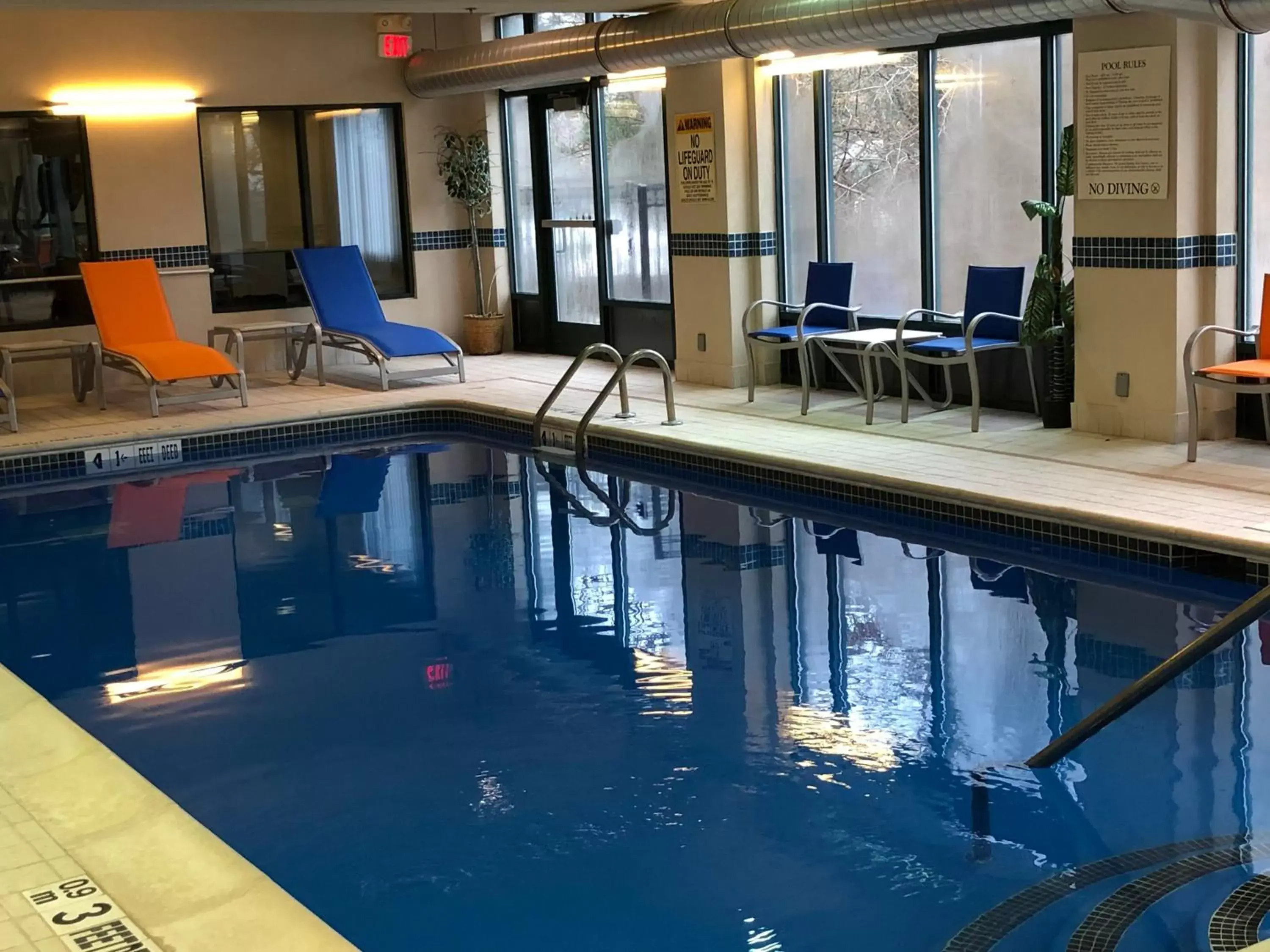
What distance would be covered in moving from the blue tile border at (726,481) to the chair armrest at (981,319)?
3.86 feet

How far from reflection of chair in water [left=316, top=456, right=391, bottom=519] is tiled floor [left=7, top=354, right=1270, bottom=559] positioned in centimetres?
78

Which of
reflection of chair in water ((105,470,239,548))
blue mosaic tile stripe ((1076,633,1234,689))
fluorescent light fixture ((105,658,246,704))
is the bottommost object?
blue mosaic tile stripe ((1076,633,1234,689))

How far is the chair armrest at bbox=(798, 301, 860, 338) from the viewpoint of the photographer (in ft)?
31.5

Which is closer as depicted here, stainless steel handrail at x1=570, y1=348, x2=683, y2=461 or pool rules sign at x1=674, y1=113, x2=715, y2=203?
stainless steel handrail at x1=570, y1=348, x2=683, y2=461

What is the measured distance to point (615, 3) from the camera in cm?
993

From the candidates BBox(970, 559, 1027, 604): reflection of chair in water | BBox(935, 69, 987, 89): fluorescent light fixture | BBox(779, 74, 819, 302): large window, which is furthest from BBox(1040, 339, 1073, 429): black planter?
BBox(779, 74, 819, 302): large window

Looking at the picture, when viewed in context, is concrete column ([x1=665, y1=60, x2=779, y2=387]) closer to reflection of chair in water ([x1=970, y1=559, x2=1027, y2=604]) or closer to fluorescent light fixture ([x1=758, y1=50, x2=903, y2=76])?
fluorescent light fixture ([x1=758, y1=50, x2=903, y2=76])

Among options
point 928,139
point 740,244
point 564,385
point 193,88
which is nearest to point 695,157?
point 740,244

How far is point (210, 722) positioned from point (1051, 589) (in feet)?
11.1

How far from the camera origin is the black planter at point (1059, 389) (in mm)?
8594

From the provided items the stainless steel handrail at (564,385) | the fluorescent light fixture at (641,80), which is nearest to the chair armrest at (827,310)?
the stainless steel handrail at (564,385)

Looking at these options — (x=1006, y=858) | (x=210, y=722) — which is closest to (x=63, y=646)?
(x=210, y=722)

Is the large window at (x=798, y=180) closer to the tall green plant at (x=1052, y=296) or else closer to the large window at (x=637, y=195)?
the large window at (x=637, y=195)

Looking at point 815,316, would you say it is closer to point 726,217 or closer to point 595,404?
point 726,217
